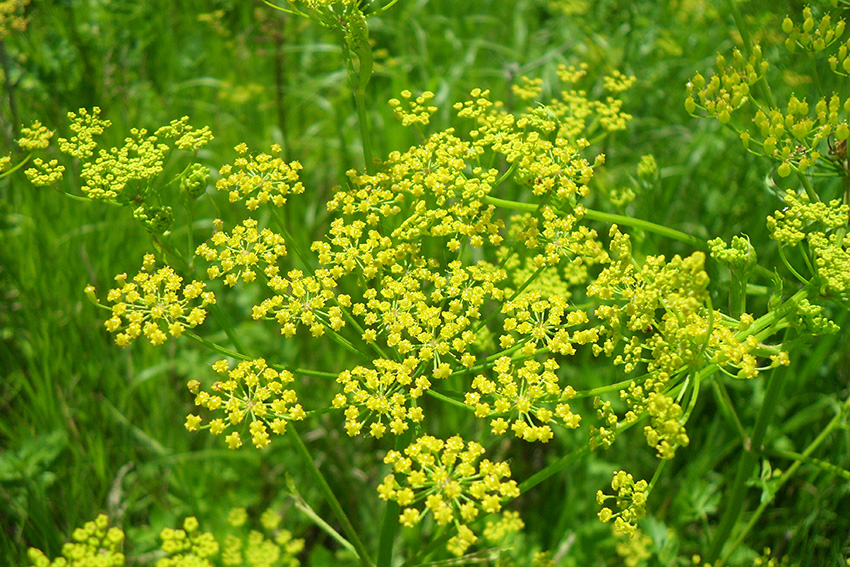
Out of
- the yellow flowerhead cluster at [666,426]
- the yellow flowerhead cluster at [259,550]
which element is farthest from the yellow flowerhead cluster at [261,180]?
the yellow flowerhead cluster at [259,550]

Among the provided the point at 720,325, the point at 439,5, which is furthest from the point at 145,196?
the point at 439,5

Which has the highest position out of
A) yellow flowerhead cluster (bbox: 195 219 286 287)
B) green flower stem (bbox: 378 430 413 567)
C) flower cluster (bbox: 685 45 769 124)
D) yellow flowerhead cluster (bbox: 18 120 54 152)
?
flower cluster (bbox: 685 45 769 124)

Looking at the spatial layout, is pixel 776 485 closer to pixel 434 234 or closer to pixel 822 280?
pixel 822 280

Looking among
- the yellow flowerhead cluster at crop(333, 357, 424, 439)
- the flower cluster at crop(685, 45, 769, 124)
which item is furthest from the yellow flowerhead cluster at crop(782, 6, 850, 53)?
the yellow flowerhead cluster at crop(333, 357, 424, 439)

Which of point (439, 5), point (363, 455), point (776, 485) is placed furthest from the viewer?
point (439, 5)

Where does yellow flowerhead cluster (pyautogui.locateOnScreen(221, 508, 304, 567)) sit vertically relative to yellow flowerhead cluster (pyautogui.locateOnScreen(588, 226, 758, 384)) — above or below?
below

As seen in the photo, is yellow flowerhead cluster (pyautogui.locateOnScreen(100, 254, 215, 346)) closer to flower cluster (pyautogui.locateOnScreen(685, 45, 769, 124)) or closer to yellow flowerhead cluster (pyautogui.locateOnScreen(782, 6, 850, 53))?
flower cluster (pyautogui.locateOnScreen(685, 45, 769, 124))

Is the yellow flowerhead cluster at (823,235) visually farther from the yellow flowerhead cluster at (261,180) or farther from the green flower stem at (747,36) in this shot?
the yellow flowerhead cluster at (261,180)

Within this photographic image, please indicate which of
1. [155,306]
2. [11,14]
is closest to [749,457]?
[155,306]
